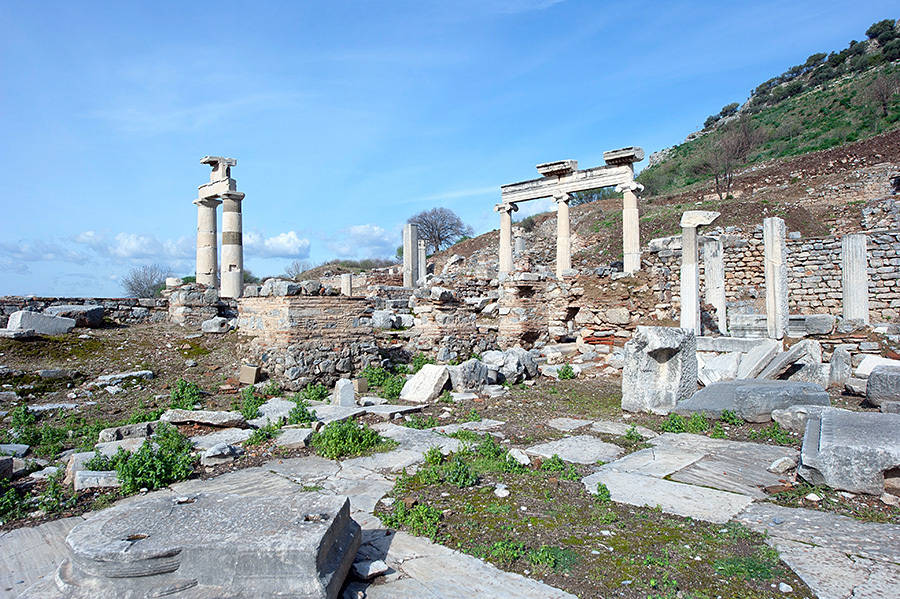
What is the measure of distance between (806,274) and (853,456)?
14668 millimetres

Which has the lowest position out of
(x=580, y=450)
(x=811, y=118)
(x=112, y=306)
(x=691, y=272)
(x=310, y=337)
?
(x=580, y=450)

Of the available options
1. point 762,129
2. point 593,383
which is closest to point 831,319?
point 593,383

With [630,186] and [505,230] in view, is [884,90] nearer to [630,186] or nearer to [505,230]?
[630,186]

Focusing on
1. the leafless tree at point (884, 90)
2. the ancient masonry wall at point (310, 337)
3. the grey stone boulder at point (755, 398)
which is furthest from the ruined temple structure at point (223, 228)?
the leafless tree at point (884, 90)

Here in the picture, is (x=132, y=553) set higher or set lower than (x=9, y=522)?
higher

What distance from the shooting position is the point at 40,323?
10414mm

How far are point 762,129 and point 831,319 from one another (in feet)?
137

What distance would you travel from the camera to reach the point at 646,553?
10.2 ft

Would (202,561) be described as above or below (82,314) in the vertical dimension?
below

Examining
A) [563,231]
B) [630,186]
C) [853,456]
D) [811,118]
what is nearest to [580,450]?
[853,456]

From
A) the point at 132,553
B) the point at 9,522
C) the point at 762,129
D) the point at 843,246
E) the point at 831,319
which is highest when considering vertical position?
the point at 762,129

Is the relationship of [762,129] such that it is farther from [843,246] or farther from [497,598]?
[497,598]

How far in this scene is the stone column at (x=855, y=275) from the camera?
41.5 ft

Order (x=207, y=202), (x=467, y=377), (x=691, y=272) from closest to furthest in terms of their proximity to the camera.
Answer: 1. (x=467, y=377)
2. (x=691, y=272)
3. (x=207, y=202)
